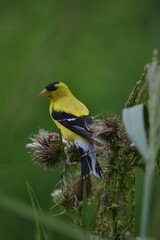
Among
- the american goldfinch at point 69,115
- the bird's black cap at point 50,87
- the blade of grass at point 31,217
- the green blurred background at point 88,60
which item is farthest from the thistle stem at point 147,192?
the bird's black cap at point 50,87

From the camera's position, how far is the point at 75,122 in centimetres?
302

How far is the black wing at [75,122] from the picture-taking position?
2.73 m

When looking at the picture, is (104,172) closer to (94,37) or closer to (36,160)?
(36,160)

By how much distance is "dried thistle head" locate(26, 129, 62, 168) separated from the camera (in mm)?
1909

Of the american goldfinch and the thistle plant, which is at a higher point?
the american goldfinch

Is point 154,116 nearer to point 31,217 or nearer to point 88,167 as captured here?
point 31,217

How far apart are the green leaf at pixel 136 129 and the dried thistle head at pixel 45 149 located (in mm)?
707

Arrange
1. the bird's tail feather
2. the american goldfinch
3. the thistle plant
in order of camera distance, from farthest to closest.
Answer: the american goldfinch
the bird's tail feather
the thistle plant

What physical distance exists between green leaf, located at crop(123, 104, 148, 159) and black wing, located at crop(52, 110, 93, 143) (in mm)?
1375

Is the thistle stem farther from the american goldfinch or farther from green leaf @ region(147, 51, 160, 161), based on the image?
the american goldfinch

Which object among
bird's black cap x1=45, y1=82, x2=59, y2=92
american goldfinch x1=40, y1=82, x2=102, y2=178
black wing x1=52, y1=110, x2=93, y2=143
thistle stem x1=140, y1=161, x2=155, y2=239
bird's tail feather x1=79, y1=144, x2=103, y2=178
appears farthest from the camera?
bird's black cap x1=45, y1=82, x2=59, y2=92

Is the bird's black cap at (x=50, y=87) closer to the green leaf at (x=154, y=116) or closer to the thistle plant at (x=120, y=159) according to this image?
the thistle plant at (x=120, y=159)

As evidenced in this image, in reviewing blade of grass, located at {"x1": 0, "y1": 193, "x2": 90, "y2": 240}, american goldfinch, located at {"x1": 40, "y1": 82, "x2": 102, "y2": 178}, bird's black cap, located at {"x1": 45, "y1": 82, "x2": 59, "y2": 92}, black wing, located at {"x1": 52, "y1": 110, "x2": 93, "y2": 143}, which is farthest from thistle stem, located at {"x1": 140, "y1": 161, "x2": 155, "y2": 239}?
bird's black cap, located at {"x1": 45, "y1": 82, "x2": 59, "y2": 92}

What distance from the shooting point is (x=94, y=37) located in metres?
5.37
